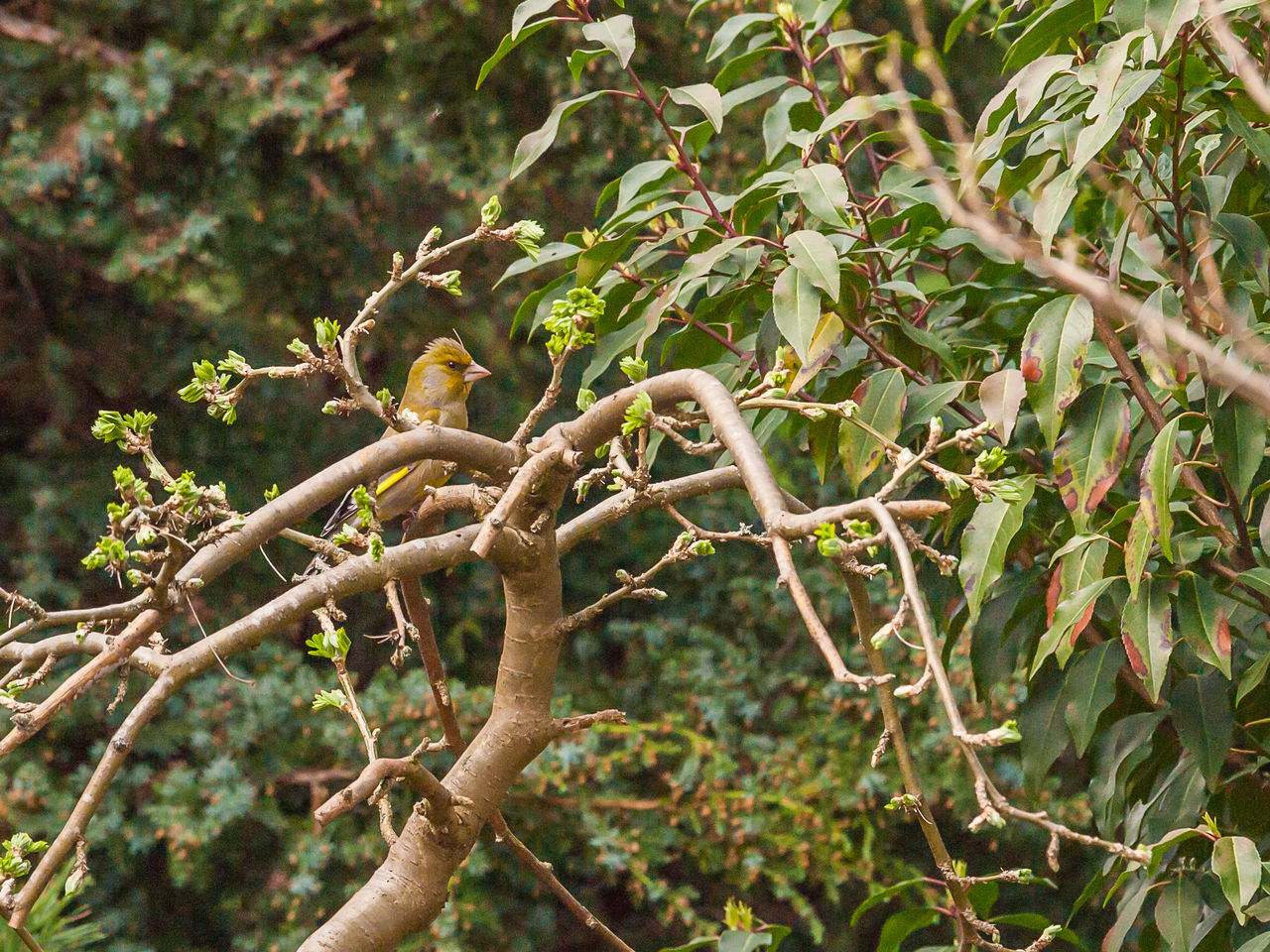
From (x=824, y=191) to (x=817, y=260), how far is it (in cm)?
9

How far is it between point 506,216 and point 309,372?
199 cm

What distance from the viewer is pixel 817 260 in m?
1.08

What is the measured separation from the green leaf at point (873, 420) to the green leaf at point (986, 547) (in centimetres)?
14

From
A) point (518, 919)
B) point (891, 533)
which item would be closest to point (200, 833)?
point (518, 919)

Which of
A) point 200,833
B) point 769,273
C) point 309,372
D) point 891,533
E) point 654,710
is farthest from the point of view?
point 654,710

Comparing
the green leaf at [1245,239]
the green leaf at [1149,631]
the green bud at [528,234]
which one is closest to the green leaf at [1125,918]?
the green leaf at [1149,631]

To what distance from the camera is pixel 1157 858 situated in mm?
1108

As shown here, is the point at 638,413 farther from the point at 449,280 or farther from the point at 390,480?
the point at 390,480

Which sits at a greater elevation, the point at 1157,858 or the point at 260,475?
the point at 260,475

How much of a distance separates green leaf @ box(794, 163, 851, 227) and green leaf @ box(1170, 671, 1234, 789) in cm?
53

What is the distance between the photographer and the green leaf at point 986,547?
3.35 feet

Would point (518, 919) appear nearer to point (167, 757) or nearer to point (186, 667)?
point (167, 757)

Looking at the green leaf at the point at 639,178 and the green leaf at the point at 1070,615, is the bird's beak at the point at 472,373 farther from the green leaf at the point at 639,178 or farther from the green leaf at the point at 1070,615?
the green leaf at the point at 1070,615

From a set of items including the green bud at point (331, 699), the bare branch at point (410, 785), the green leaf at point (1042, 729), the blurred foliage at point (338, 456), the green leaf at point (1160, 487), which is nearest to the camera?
the bare branch at point (410, 785)
